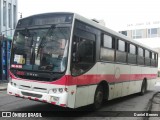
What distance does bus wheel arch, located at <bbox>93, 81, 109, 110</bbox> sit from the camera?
1008 cm

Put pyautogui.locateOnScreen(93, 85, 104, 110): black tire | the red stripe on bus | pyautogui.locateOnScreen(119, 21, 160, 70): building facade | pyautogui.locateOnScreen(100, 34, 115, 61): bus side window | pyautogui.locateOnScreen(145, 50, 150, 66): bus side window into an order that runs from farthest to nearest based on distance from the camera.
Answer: pyautogui.locateOnScreen(119, 21, 160, 70): building facade
pyautogui.locateOnScreen(145, 50, 150, 66): bus side window
pyautogui.locateOnScreen(100, 34, 115, 61): bus side window
pyautogui.locateOnScreen(93, 85, 104, 110): black tire
the red stripe on bus

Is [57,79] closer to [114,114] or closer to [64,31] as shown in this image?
[64,31]

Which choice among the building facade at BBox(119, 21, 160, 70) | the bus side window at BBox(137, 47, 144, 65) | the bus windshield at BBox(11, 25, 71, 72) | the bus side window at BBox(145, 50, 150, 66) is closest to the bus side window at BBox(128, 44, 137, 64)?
the bus side window at BBox(137, 47, 144, 65)

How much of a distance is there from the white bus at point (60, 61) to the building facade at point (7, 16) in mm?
15141

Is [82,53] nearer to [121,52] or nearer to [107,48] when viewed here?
[107,48]

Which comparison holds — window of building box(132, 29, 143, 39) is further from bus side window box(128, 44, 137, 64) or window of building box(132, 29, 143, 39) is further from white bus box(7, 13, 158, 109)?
white bus box(7, 13, 158, 109)

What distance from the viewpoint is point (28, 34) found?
9062mm

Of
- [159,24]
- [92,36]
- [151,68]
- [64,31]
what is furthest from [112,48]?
[159,24]

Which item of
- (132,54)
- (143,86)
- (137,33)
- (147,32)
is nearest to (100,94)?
(132,54)

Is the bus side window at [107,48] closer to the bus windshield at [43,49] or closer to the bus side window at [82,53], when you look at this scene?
the bus side window at [82,53]

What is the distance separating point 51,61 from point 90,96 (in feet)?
6.40

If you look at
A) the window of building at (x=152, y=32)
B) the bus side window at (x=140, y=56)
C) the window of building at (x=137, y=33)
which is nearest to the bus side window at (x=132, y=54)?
the bus side window at (x=140, y=56)

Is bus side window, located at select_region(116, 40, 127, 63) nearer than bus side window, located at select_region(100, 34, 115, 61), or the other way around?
bus side window, located at select_region(100, 34, 115, 61)

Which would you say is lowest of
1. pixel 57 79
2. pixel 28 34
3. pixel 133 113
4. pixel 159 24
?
pixel 133 113
